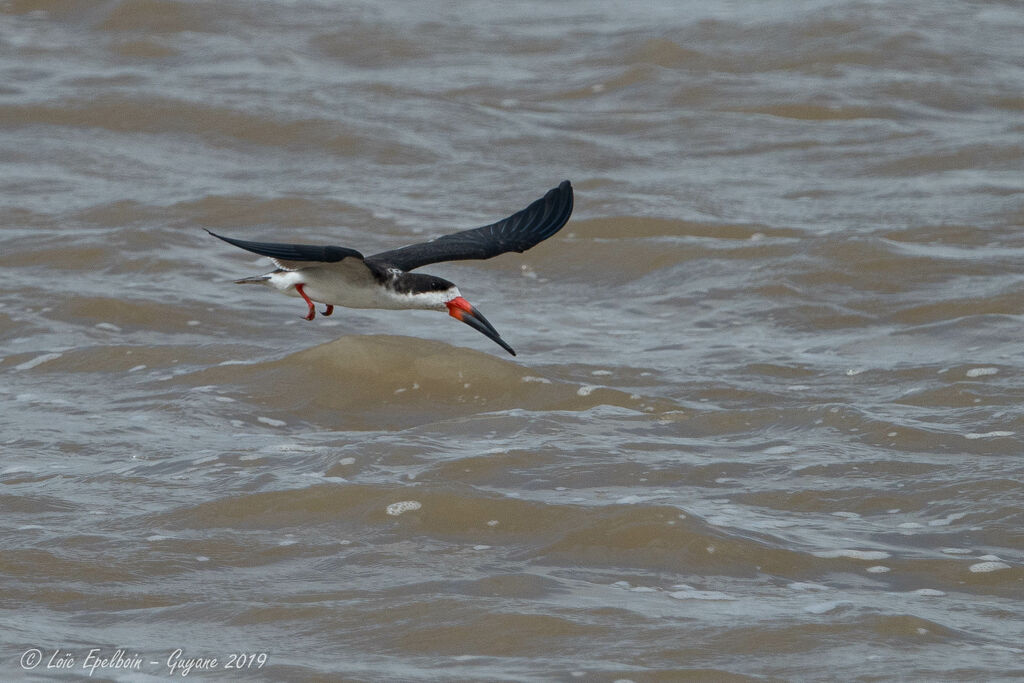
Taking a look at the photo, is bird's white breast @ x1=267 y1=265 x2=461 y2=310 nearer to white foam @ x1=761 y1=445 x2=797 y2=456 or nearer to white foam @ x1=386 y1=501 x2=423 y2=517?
white foam @ x1=386 y1=501 x2=423 y2=517

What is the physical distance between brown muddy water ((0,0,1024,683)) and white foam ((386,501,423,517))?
0.02 m

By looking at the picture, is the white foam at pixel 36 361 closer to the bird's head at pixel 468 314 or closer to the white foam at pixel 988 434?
the bird's head at pixel 468 314

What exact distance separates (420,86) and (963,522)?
9637mm

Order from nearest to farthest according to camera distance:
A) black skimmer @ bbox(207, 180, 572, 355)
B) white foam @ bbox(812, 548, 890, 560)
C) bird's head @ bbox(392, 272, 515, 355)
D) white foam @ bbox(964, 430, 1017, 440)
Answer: white foam @ bbox(812, 548, 890, 560) < black skimmer @ bbox(207, 180, 572, 355) < bird's head @ bbox(392, 272, 515, 355) < white foam @ bbox(964, 430, 1017, 440)

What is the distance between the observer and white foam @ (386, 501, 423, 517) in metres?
8.22

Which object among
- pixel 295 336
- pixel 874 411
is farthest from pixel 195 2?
pixel 874 411

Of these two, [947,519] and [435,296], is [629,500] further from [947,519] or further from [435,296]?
[947,519]

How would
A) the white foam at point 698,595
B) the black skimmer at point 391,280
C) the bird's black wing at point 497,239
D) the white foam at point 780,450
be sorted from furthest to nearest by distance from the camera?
the white foam at point 780,450 < the bird's black wing at point 497,239 < the black skimmer at point 391,280 < the white foam at point 698,595

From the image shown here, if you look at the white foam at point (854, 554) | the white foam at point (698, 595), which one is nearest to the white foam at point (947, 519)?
the white foam at point (854, 554)

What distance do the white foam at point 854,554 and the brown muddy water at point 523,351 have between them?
3 cm

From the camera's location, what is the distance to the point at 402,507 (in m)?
8.25

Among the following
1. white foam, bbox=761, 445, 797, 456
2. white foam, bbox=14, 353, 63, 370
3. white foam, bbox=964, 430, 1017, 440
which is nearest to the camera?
white foam, bbox=761, 445, 797, 456

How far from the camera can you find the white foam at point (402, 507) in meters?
8.22

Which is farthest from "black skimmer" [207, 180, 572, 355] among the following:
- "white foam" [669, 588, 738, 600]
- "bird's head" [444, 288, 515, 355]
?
"white foam" [669, 588, 738, 600]
